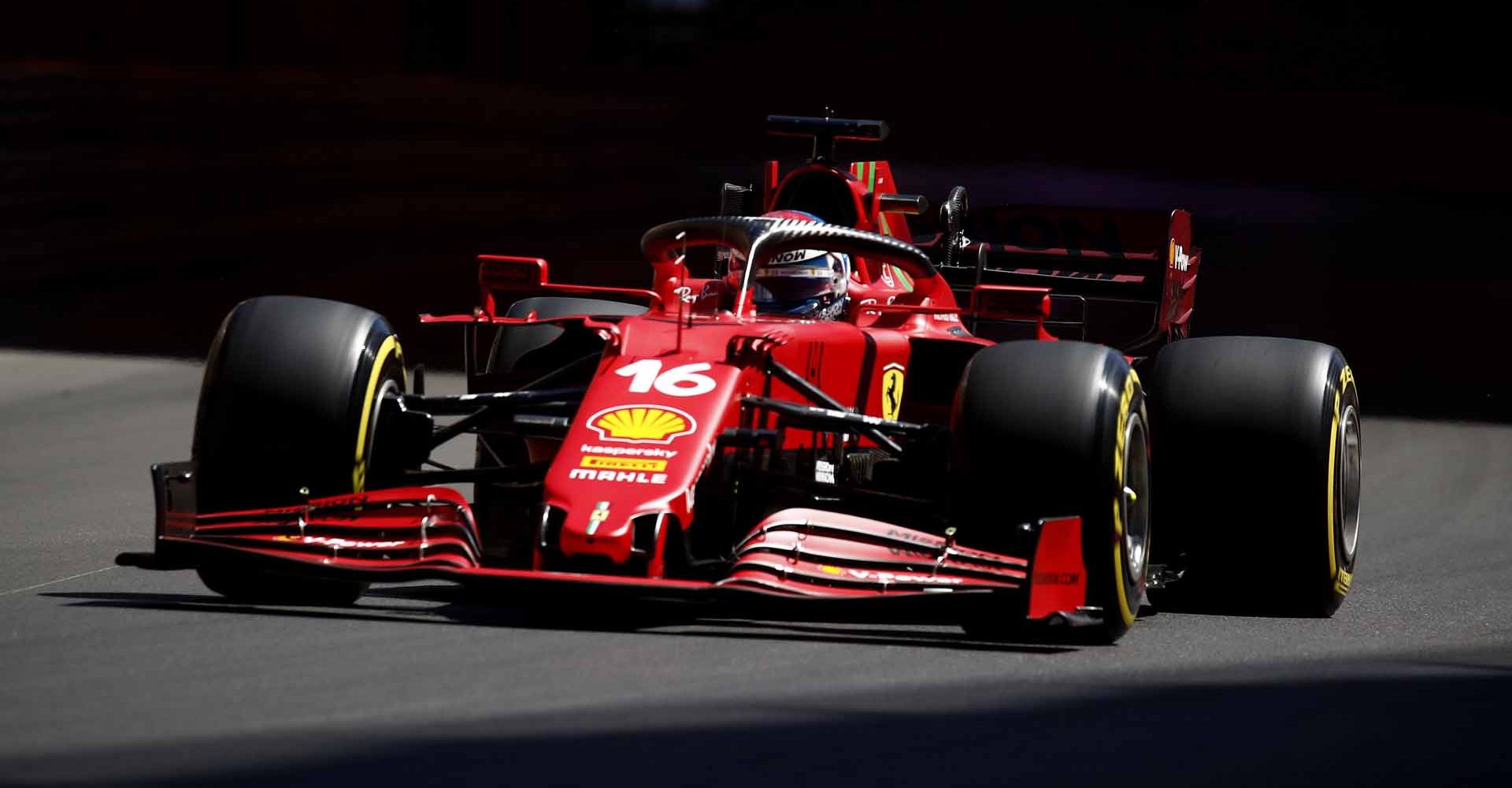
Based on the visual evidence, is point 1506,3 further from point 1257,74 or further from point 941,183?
point 941,183

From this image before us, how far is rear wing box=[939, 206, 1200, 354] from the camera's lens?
1086 centimetres

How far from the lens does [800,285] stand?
8938 millimetres

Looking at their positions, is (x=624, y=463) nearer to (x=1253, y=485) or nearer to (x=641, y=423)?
(x=641, y=423)

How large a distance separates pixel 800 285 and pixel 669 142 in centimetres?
2007

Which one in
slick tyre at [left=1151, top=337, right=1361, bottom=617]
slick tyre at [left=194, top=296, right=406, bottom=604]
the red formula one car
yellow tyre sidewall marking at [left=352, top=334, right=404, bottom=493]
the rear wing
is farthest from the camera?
the rear wing

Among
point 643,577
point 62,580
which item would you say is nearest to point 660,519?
point 643,577

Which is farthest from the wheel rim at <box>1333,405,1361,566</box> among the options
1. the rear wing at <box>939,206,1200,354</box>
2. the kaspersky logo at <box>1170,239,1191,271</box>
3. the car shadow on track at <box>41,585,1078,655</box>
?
the kaspersky logo at <box>1170,239,1191,271</box>

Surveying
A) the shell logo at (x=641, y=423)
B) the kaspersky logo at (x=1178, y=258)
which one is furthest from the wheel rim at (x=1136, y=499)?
the kaspersky logo at (x=1178, y=258)

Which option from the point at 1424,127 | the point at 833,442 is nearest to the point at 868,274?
the point at 833,442

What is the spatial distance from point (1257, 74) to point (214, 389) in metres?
25.6

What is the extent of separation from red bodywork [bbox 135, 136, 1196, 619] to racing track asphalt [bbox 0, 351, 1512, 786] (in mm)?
213

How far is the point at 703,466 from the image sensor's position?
7117 mm

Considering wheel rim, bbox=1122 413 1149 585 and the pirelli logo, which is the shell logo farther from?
wheel rim, bbox=1122 413 1149 585

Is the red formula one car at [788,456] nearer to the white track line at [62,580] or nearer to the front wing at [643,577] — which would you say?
the front wing at [643,577]
